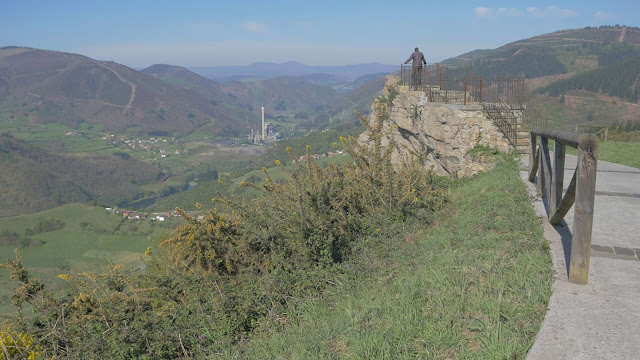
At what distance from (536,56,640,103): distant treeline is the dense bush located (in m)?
111

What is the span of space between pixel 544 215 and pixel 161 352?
498 centimetres

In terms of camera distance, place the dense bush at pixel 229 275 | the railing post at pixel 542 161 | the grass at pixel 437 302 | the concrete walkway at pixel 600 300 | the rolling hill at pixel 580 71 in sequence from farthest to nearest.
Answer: the rolling hill at pixel 580 71 < the railing post at pixel 542 161 < the dense bush at pixel 229 275 < the grass at pixel 437 302 < the concrete walkway at pixel 600 300

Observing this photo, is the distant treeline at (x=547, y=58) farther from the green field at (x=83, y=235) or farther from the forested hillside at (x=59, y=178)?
the forested hillside at (x=59, y=178)

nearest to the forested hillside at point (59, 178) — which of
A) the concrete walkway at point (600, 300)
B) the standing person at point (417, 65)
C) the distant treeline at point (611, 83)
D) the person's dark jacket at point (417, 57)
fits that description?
the standing person at point (417, 65)

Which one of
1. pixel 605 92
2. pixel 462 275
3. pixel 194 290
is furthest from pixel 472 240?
pixel 605 92

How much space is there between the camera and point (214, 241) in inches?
276

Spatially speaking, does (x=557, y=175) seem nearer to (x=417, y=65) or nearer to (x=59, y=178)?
(x=417, y=65)

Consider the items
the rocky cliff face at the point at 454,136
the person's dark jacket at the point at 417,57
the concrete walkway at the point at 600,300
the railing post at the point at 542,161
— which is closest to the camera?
the concrete walkway at the point at 600,300

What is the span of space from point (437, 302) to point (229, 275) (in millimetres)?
3998

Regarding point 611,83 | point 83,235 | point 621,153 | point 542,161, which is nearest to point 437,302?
point 542,161

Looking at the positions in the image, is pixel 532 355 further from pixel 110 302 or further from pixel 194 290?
pixel 110 302

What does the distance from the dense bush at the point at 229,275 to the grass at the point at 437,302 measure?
0.46m

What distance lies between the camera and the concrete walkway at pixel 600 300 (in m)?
2.63

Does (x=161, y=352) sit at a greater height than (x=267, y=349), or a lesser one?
lesser
